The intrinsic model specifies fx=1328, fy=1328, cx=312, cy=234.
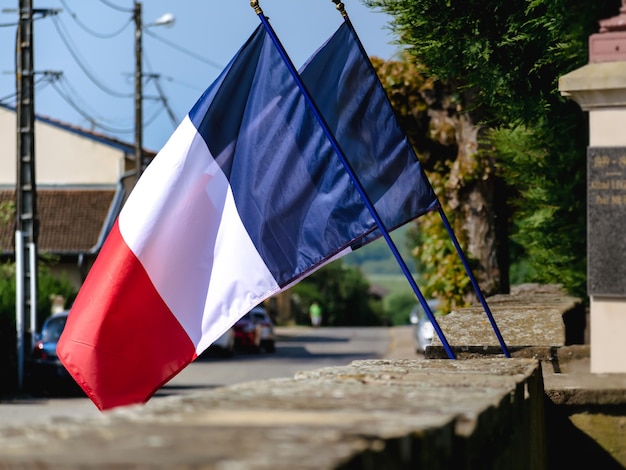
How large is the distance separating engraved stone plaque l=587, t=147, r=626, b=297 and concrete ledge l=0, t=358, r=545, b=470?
1.11 m

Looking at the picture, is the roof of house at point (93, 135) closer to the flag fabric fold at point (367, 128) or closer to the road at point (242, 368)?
the road at point (242, 368)

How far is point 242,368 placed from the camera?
31.1m

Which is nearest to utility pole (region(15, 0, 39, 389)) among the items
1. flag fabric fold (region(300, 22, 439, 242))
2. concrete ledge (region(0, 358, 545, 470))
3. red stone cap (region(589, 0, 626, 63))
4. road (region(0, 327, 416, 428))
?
road (region(0, 327, 416, 428))

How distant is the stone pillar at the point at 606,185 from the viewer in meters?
5.70

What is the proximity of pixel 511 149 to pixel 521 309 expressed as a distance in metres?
1.48

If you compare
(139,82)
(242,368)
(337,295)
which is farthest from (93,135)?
(337,295)

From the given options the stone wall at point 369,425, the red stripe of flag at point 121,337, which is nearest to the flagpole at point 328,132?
the red stripe of flag at point 121,337

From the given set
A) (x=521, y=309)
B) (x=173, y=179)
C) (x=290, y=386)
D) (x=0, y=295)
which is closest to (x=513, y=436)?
(x=290, y=386)

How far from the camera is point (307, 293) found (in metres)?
93.2

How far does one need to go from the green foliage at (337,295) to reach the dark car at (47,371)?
6878 centimetres

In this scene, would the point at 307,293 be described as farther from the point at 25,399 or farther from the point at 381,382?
the point at 381,382

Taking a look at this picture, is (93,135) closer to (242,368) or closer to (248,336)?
(248,336)

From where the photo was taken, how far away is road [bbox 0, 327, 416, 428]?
64.8 ft

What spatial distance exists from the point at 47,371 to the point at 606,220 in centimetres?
1823
